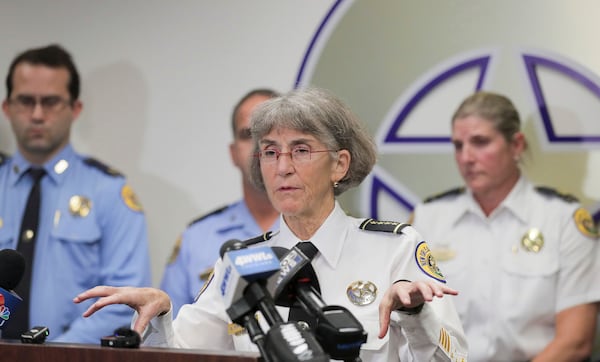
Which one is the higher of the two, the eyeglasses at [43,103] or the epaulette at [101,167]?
the eyeglasses at [43,103]

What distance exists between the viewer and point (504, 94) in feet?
13.5

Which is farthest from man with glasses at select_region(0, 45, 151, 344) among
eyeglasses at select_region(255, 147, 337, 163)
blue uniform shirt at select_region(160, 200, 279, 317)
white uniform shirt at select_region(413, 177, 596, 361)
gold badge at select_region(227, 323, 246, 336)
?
eyeglasses at select_region(255, 147, 337, 163)

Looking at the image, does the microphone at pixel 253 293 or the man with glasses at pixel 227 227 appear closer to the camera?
the microphone at pixel 253 293

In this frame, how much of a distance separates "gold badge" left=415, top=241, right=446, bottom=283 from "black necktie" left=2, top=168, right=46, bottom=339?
2.17m

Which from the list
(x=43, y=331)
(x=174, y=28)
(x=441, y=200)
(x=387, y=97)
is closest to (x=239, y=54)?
(x=174, y=28)

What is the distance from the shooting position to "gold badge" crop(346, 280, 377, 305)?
→ 251 cm

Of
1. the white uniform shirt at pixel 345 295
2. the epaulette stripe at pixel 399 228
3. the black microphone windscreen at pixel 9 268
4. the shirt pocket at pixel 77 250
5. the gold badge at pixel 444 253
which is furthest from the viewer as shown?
the shirt pocket at pixel 77 250

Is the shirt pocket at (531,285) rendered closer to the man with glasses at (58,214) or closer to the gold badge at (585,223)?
the gold badge at (585,223)

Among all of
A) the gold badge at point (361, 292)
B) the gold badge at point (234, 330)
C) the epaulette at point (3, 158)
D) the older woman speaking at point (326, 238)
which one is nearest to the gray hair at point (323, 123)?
the older woman speaking at point (326, 238)

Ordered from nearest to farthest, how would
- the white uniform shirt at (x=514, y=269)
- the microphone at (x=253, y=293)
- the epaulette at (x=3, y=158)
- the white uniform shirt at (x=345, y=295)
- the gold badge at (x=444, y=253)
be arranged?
the microphone at (x=253, y=293) < the white uniform shirt at (x=345, y=295) < the white uniform shirt at (x=514, y=269) < the gold badge at (x=444, y=253) < the epaulette at (x=3, y=158)

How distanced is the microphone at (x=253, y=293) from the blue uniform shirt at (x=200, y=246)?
92.3 inches

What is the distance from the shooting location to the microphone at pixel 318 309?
5.57 feet

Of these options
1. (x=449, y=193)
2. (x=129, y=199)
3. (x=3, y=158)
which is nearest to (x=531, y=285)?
(x=449, y=193)

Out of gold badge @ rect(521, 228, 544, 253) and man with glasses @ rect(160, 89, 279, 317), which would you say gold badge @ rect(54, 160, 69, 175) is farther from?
gold badge @ rect(521, 228, 544, 253)
